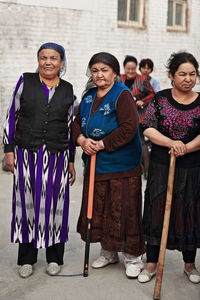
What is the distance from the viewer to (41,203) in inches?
149

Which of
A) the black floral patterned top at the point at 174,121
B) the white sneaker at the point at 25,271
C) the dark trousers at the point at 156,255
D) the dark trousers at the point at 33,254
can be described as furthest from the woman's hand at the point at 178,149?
the white sneaker at the point at 25,271

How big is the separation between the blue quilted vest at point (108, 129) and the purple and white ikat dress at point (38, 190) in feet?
0.55

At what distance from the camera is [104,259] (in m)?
4.08

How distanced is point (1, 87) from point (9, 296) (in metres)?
5.40

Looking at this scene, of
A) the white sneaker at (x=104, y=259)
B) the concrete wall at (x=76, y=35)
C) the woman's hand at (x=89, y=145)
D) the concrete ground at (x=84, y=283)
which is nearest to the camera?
the concrete ground at (x=84, y=283)

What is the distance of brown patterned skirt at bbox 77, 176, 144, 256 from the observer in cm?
379

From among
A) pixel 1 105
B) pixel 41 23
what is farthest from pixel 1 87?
pixel 41 23

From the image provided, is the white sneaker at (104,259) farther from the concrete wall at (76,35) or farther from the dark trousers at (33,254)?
the concrete wall at (76,35)

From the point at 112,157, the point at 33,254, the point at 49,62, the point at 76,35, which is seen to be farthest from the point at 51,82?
the point at 76,35

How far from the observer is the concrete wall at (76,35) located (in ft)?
27.5

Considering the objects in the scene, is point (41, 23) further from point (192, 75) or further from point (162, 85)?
point (192, 75)

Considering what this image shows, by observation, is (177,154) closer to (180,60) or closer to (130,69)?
(180,60)

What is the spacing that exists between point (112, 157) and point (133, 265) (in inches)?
34.8

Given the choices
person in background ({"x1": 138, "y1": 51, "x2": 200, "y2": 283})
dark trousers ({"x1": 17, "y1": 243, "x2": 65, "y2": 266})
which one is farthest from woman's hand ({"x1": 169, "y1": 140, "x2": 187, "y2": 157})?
dark trousers ({"x1": 17, "y1": 243, "x2": 65, "y2": 266})
